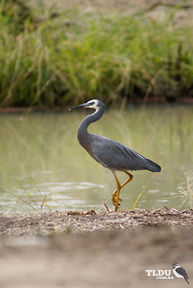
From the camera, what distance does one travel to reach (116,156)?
15.2 ft

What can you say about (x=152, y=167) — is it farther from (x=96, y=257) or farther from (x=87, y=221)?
(x=96, y=257)

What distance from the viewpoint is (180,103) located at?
490 inches

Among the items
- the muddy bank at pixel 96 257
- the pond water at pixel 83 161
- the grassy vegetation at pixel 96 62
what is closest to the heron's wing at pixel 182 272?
the muddy bank at pixel 96 257

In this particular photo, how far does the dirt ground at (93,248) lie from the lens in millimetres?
2809

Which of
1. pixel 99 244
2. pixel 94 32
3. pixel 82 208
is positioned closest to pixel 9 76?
pixel 94 32

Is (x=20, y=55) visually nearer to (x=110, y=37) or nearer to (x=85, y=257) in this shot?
(x=110, y=37)

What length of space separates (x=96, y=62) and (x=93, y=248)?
30.0ft

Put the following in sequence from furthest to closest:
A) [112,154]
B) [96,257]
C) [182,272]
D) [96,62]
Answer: [96,62] → [112,154] → [96,257] → [182,272]

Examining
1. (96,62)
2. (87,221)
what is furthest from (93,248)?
(96,62)

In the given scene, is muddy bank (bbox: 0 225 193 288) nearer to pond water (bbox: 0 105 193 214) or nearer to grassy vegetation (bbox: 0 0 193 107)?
pond water (bbox: 0 105 193 214)

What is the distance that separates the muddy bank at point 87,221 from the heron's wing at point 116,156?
515 mm

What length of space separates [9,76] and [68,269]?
9227mm

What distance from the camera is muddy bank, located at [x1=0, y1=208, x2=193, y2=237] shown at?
3.78m

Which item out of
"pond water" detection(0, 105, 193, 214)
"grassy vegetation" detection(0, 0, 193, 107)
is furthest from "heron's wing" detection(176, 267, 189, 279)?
"grassy vegetation" detection(0, 0, 193, 107)
